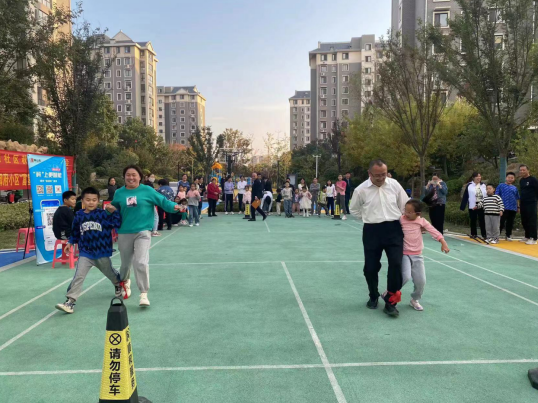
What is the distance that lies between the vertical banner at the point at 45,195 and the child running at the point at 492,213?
10148 mm

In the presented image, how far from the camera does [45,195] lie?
8.82 meters

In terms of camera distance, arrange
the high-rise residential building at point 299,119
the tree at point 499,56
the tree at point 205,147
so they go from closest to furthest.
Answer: the tree at point 499,56
the tree at point 205,147
the high-rise residential building at point 299,119

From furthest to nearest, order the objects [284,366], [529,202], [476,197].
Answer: [476,197] → [529,202] → [284,366]

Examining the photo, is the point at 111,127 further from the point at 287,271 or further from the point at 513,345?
the point at 513,345

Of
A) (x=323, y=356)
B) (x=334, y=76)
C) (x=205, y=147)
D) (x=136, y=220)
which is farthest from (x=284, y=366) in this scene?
(x=334, y=76)

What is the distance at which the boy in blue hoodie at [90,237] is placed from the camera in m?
5.40

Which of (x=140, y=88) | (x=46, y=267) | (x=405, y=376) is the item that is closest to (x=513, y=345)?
(x=405, y=376)

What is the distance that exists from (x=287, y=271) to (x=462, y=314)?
10.5ft

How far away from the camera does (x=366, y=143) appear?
32.1m

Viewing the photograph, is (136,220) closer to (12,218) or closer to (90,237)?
(90,237)

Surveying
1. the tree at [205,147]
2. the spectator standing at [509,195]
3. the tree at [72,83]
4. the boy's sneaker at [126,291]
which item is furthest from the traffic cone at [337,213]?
the tree at [205,147]

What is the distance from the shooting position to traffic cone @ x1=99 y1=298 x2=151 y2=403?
2814 millimetres

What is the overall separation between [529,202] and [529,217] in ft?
1.62

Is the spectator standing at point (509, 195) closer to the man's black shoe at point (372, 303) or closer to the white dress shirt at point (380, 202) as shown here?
the white dress shirt at point (380, 202)
